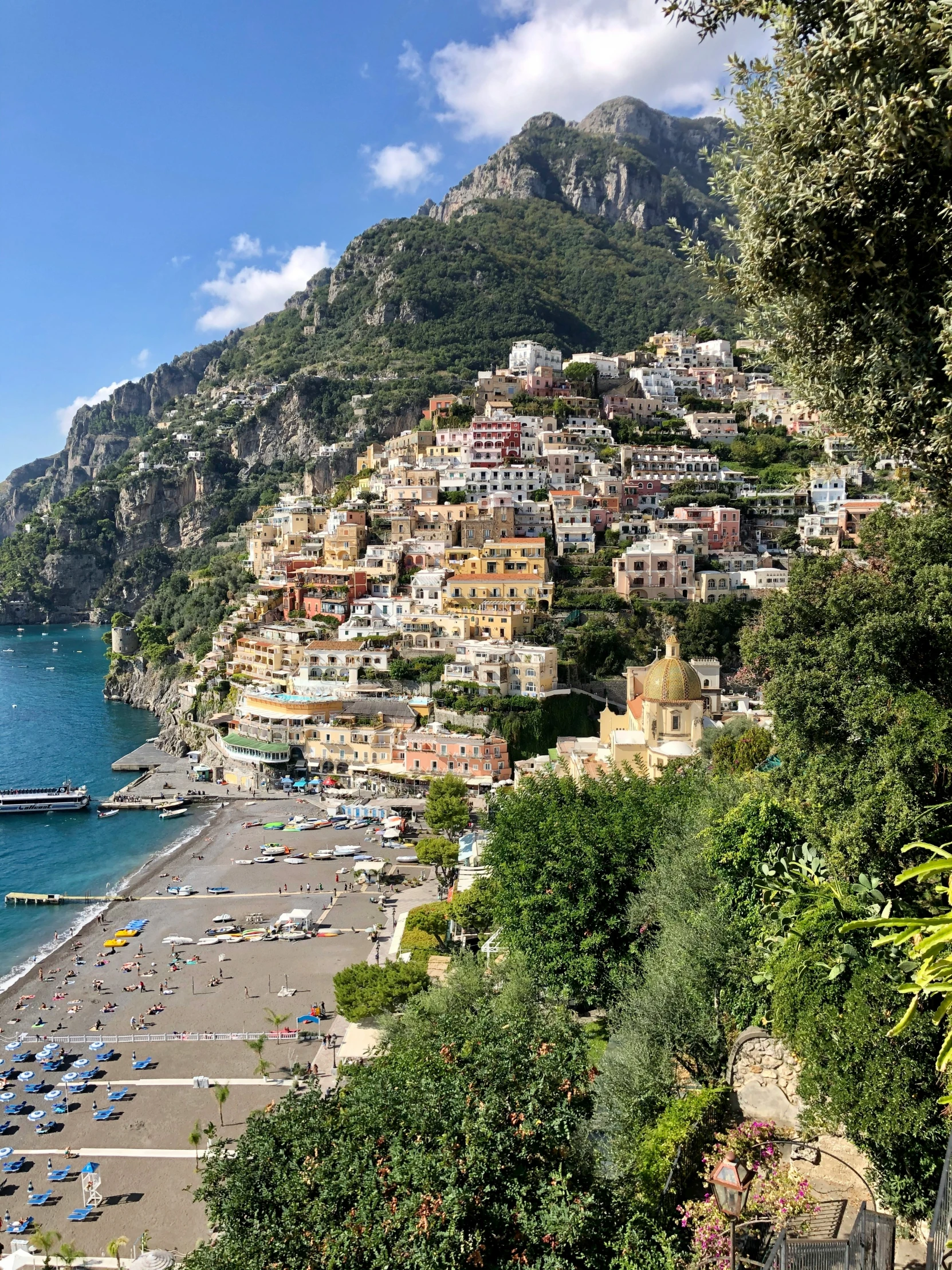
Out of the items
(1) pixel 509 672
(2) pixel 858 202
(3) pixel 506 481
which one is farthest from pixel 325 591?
(2) pixel 858 202

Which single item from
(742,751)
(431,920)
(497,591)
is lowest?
(431,920)

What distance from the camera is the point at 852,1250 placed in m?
5.84

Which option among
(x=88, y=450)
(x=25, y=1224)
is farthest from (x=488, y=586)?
(x=88, y=450)

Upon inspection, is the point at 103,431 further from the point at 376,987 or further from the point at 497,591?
the point at 376,987

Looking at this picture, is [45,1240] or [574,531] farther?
[574,531]

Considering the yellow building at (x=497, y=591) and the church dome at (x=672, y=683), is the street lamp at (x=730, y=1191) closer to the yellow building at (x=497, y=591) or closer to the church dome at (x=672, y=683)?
the church dome at (x=672, y=683)

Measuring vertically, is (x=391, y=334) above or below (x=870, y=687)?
above

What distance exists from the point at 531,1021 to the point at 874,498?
167 ft

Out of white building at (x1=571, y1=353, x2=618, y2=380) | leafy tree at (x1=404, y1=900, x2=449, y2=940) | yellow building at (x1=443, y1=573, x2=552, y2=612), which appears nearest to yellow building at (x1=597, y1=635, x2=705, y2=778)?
leafy tree at (x1=404, y1=900, x2=449, y2=940)

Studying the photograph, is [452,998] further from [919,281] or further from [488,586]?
[488,586]

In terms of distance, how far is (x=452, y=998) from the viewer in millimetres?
11633

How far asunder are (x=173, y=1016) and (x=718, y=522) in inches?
1636

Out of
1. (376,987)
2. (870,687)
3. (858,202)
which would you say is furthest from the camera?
(376,987)

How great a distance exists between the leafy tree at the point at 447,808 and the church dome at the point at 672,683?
10.5m
